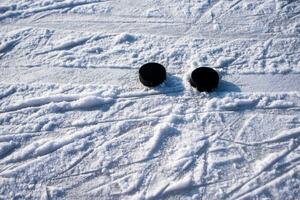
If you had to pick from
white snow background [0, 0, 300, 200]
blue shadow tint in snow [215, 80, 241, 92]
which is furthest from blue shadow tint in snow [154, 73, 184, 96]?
blue shadow tint in snow [215, 80, 241, 92]

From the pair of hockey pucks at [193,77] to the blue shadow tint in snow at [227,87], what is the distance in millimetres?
60

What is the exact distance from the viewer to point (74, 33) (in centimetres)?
296

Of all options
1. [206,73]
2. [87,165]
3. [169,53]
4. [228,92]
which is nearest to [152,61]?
[169,53]

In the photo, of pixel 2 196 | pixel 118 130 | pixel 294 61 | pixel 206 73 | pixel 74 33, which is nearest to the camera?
pixel 2 196

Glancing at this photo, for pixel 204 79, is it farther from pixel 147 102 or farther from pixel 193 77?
pixel 147 102

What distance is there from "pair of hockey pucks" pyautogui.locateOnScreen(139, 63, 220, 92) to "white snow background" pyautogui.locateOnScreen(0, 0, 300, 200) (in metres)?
0.07

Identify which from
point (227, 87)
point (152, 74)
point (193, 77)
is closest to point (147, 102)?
point (152, 74)

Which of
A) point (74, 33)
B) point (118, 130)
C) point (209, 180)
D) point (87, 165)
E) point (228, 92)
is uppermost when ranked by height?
point (74, 33)

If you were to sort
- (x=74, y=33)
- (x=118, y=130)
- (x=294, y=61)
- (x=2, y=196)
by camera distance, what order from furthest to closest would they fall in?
(x=74, y=33), (x=294, y=61), (x=118, y=130), (x=2, y=196)

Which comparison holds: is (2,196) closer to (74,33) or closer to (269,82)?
(74,33)

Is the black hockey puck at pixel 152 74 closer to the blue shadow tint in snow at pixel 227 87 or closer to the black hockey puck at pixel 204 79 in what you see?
the black hockey puck at pixel 204 79

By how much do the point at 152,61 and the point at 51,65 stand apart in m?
→ 0.86

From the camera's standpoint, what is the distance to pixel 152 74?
102 inches

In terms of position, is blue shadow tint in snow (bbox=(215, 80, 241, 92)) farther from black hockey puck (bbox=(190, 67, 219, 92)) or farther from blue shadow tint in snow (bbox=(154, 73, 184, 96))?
blue shadow tint in snow (bbox=(154, 73, 184, 96))
